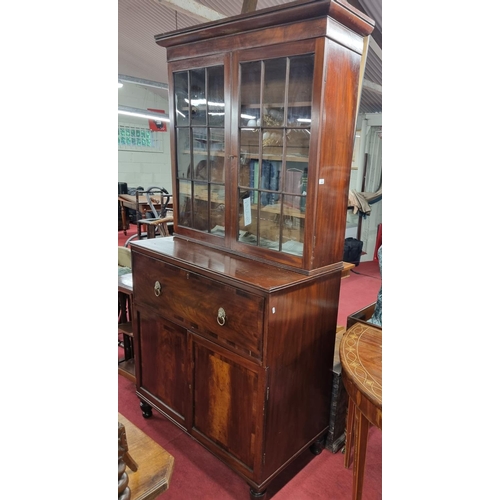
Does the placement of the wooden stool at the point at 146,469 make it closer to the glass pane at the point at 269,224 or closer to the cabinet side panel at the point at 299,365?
the cabinet side panel at the point at 299,365

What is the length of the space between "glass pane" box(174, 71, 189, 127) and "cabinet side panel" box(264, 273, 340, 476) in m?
1.15

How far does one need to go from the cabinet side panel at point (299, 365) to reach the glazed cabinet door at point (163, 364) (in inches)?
20.4

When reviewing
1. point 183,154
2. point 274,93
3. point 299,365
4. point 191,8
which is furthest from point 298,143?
point 191,8

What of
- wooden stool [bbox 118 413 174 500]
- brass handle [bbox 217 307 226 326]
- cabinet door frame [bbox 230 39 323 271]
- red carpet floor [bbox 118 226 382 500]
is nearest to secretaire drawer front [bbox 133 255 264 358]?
brass handle [bbox 217 307 226 326]

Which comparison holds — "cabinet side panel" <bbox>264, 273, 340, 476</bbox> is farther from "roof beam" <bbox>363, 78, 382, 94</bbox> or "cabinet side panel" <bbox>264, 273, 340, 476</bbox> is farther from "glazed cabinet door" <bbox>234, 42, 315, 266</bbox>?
"roof beam" <bbox>363, 78, 382, 94</bbox>

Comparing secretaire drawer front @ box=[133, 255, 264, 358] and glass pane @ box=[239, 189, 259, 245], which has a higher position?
glass pane @ box=[239, 189, 259, 245]

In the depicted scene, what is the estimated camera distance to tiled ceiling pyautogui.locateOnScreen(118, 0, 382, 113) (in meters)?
3.13

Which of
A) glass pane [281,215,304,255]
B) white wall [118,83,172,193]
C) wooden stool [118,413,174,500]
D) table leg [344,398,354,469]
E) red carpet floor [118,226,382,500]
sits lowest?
red carpet floor [118,226,382,500]
